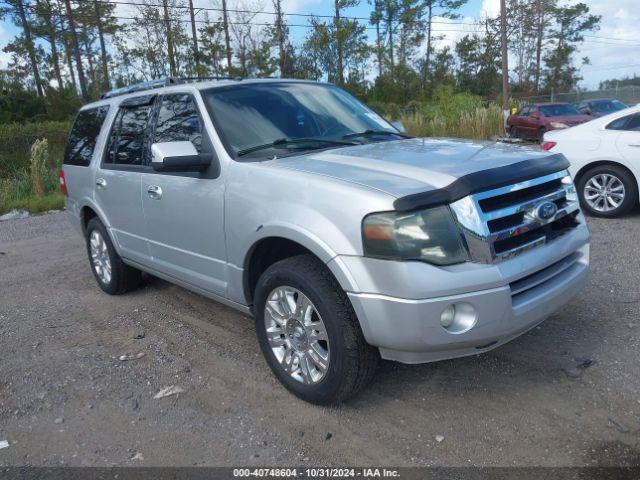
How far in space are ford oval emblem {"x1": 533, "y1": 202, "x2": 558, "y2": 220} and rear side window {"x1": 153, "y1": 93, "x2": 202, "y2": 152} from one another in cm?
218

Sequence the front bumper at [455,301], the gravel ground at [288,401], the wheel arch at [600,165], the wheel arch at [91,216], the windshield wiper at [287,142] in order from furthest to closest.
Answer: the wheel arch at [600,165], the wheel arch at [91,216], the windshield wiper at [287,142], the gravel ground at [288,401], the front bumper at [455,301]

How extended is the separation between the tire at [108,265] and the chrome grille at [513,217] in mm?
3564

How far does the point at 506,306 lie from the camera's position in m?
2.69

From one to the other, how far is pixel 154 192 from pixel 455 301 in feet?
8.15

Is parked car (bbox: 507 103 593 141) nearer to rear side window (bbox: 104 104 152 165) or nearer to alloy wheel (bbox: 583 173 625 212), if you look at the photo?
alloy wheel (bbox: 583 173 625 212)

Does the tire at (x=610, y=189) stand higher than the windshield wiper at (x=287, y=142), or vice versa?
the windshield wiper at (x=287, y=142)

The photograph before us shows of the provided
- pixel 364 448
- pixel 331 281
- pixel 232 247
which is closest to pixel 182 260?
pixel 232 247

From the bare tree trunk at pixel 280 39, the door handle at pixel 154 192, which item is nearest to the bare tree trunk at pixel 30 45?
the bare tree trunk at pixel 280 39

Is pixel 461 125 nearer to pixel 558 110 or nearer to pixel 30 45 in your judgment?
pixel 558 110

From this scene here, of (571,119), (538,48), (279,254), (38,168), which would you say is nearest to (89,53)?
(38,168)

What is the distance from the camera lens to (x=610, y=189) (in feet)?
23.7

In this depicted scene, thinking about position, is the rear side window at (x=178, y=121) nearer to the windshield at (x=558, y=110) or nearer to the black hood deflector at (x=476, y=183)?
the black hood deflector at (x=476, y=183)

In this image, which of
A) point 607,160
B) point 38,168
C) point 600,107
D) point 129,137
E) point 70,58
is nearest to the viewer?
point 129,137

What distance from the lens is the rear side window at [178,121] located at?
3.86m
